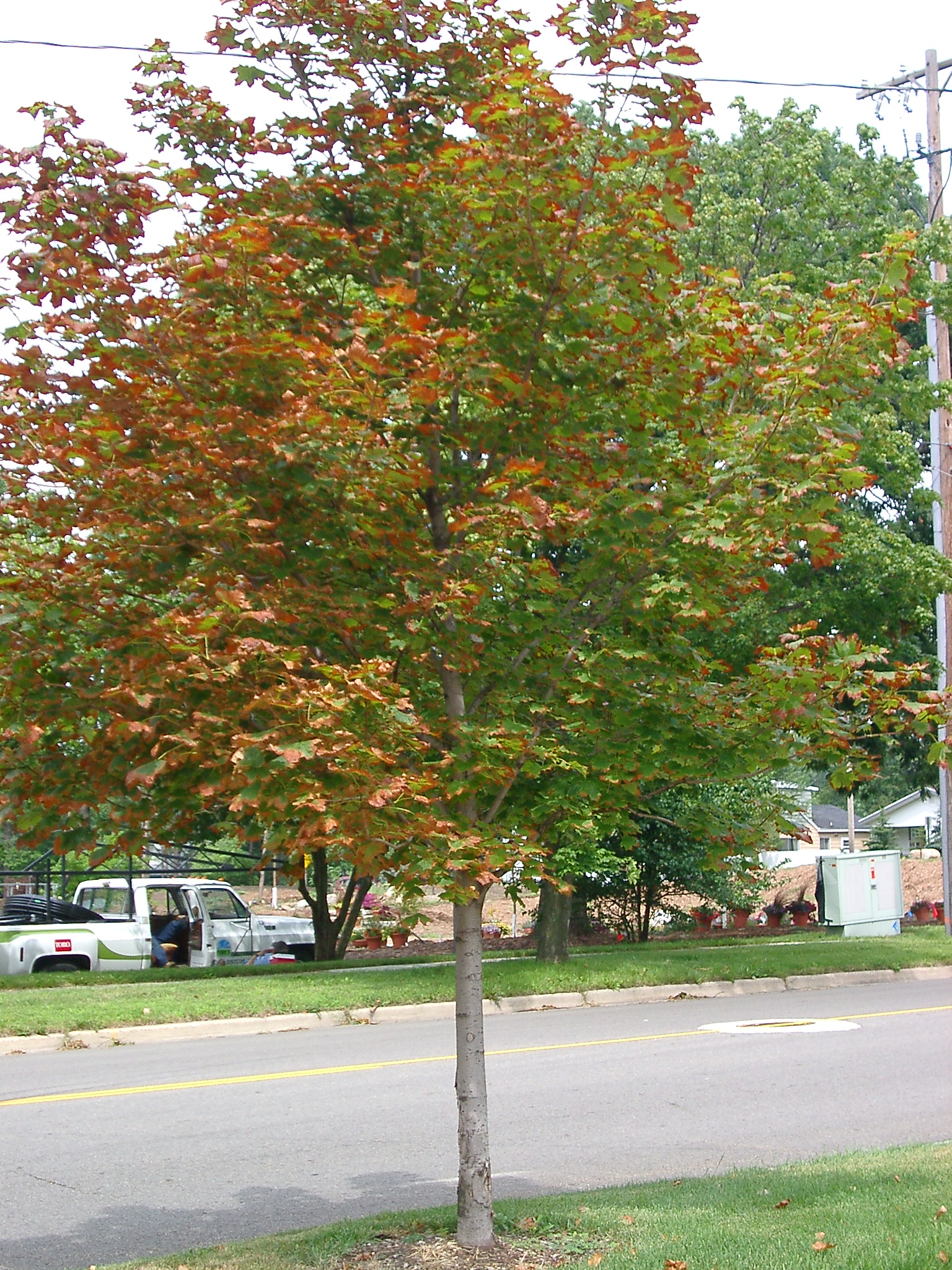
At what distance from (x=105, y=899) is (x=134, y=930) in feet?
11.3

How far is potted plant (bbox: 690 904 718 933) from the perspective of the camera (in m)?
26.0

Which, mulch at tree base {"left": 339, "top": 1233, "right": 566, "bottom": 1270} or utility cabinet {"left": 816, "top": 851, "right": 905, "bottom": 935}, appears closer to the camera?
mulch at tree base {"left": 339, "top": 1233, "right": 566, "bottom": 1270}

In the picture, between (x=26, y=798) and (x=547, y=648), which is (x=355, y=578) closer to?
(x=547, y=648)

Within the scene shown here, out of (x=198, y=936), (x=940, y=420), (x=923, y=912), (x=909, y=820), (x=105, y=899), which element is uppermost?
(x=940, y=420)

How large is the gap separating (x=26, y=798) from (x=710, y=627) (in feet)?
9.57

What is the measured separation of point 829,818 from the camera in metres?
79.1

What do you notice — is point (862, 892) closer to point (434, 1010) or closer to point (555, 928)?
point (555, 928)

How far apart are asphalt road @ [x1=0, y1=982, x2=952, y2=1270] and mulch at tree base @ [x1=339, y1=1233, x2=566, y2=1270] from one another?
1.31 m

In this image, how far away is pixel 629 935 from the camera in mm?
23719

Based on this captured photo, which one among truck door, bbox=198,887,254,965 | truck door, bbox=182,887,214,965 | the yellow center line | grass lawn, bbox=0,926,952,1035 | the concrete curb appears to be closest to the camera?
the yellow center line

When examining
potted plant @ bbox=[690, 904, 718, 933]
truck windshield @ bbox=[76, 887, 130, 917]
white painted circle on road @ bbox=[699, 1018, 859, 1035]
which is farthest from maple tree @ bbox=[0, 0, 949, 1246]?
potted plant @ bbox=[690, 904, 718, 933]

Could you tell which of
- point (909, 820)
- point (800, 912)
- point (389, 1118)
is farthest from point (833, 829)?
point (389, 1118)

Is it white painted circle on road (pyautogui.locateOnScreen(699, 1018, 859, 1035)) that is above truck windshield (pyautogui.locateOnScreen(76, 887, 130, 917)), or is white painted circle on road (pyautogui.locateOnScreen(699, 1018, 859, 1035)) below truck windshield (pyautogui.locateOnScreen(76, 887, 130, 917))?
below

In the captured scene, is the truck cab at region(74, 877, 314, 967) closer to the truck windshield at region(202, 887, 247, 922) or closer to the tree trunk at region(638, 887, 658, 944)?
the truck windshield at region(202, 887, 247, 922)
